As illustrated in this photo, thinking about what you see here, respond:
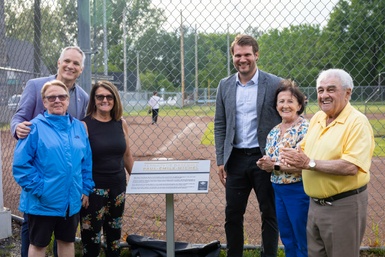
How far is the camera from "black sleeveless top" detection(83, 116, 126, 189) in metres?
4.38

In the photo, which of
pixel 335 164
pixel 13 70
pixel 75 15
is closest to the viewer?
pixel 335 164

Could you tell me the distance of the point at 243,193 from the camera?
4.57 metres

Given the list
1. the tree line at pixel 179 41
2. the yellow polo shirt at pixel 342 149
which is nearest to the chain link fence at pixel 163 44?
the tree line at pixel 179 41

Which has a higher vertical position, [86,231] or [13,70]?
[13,70]

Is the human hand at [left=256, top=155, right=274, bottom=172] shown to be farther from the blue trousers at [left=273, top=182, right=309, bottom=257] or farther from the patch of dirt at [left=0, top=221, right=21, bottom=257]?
the patch of dirt at [left=0, top=221, right=21, bottom=257]

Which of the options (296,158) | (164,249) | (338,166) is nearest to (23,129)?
(164,249)

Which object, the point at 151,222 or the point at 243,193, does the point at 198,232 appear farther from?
the point at 243,193

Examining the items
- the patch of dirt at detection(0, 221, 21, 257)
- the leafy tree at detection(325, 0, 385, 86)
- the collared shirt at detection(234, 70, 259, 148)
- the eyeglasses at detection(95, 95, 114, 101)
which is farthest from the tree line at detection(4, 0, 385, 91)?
the patch of dirt at detection(0, 221, 21, 257)

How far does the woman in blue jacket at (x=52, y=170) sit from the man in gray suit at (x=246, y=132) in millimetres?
1252

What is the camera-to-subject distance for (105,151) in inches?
173

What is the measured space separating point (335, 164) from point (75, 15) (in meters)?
3.09

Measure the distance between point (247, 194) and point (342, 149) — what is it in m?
1.28

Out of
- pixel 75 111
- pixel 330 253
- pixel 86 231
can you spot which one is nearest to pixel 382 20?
pixel 330 253

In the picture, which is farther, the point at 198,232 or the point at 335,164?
the point at 198,232
